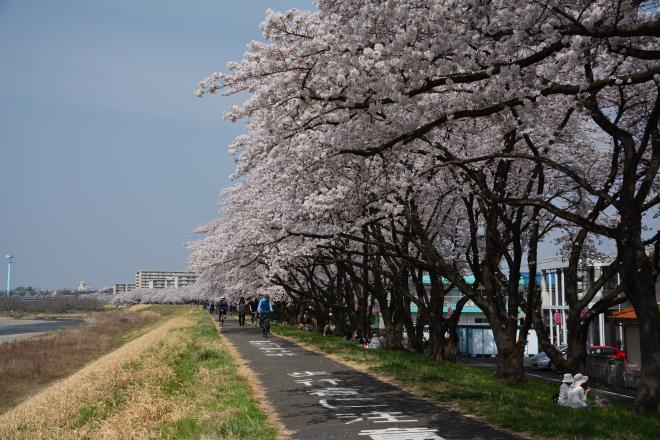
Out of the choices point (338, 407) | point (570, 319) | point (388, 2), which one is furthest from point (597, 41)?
point (570, 319)

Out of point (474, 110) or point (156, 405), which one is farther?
point (156, 405)

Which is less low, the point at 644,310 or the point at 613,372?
the point at 644,310

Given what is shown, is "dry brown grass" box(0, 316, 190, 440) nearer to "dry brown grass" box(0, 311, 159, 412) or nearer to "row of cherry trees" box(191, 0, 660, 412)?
"row of cherry trees" box(191, 0, 660, 412)

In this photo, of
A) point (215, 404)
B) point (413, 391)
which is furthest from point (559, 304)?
point (215, 404)

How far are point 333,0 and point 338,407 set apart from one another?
6046 millimetres

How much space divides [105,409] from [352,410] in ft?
23.3

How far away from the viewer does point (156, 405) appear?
11773 mm

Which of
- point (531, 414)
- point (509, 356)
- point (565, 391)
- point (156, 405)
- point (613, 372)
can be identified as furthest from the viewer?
point (613, 372)

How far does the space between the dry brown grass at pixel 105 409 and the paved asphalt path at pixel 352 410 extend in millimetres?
2180

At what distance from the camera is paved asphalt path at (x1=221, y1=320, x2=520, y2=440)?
757cm

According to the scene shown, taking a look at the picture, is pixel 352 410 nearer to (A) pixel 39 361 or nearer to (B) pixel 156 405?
(B) pixel 156 405

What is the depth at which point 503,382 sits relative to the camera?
15.6 meters

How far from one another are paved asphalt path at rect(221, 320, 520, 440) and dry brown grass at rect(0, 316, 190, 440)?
7.15 ft

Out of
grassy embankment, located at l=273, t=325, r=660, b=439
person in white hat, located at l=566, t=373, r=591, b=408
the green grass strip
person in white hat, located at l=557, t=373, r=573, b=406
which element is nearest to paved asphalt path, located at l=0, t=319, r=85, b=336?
the green grass strip
